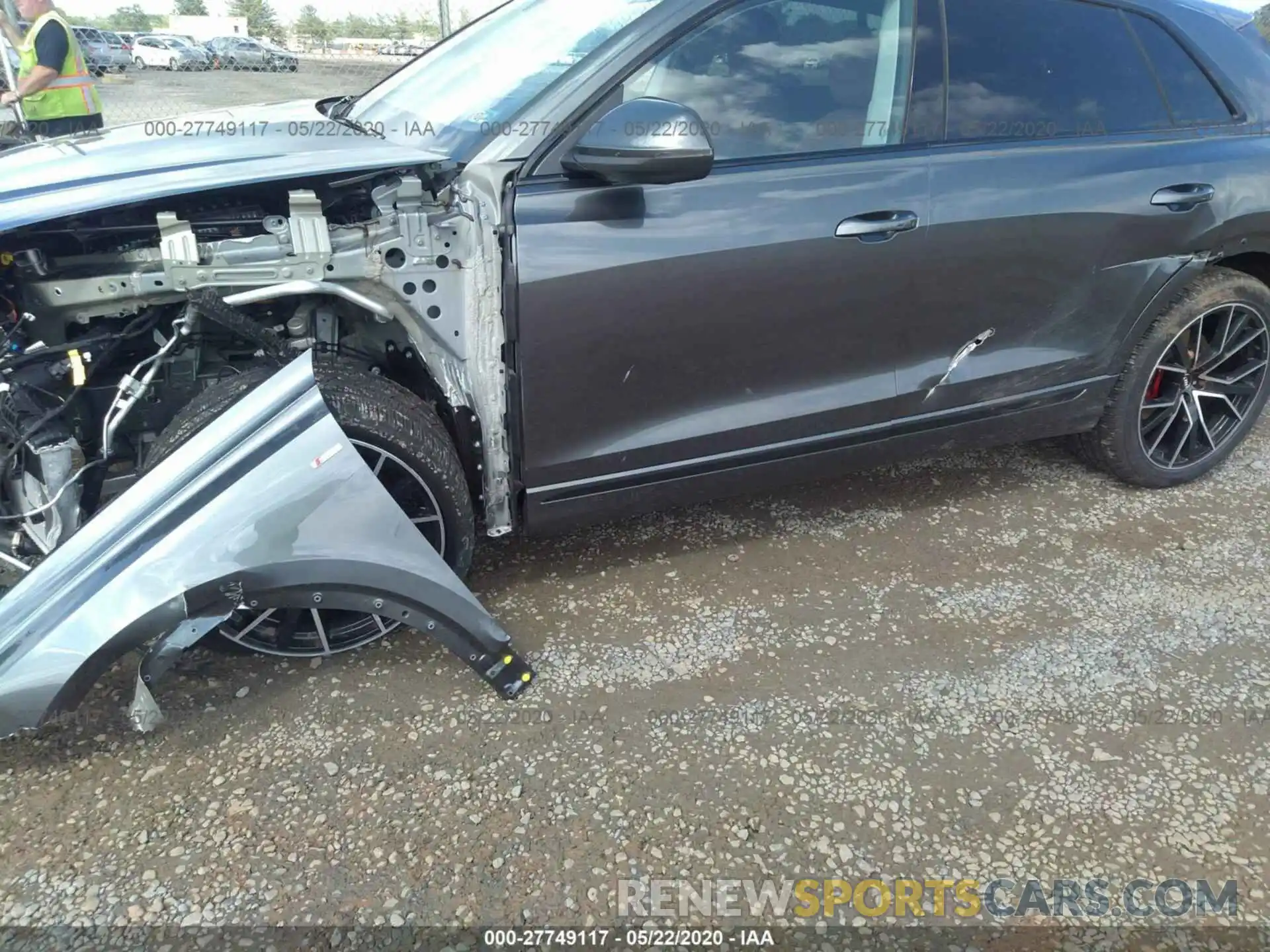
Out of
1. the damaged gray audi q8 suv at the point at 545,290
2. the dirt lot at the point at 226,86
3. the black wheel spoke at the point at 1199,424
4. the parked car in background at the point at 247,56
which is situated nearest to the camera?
the damaged gray audi q8 suv at the point at 545,290

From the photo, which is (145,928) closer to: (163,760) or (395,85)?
(163,760)

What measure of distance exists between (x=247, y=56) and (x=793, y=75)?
48.2ft

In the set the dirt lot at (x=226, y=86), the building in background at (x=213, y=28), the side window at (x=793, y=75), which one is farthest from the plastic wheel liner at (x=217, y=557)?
the building in background at (x=213, y=28)

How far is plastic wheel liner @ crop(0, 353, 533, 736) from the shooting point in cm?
178

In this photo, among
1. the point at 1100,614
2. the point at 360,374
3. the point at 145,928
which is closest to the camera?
the point at 145,928

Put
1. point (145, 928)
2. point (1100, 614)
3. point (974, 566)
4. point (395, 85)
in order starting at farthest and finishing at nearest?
point (395, 85) → point (974, 566) → point (1100, 614) → point (145, 928)

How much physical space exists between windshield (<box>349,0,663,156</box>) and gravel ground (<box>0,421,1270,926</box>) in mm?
1273

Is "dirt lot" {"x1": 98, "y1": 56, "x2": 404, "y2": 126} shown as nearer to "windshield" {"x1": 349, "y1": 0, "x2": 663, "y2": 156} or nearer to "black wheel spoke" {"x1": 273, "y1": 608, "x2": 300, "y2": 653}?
"windshield" {"x1": 349, "y1": 0, "x2": 663, "y2": 156}

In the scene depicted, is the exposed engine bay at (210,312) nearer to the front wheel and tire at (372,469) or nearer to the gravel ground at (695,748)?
the front wheel and tire at (372,469)

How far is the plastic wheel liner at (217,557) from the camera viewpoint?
178 cm

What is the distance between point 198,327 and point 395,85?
1.40 meters

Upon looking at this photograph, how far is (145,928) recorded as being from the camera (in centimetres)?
167

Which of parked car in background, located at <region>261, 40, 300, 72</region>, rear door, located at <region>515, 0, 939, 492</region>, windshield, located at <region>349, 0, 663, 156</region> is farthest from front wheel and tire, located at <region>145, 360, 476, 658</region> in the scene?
parked car in background, located at <region>261, 40, 300, 72</region>

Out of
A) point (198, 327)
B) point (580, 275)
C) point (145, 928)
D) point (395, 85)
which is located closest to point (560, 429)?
point (580, 275)
